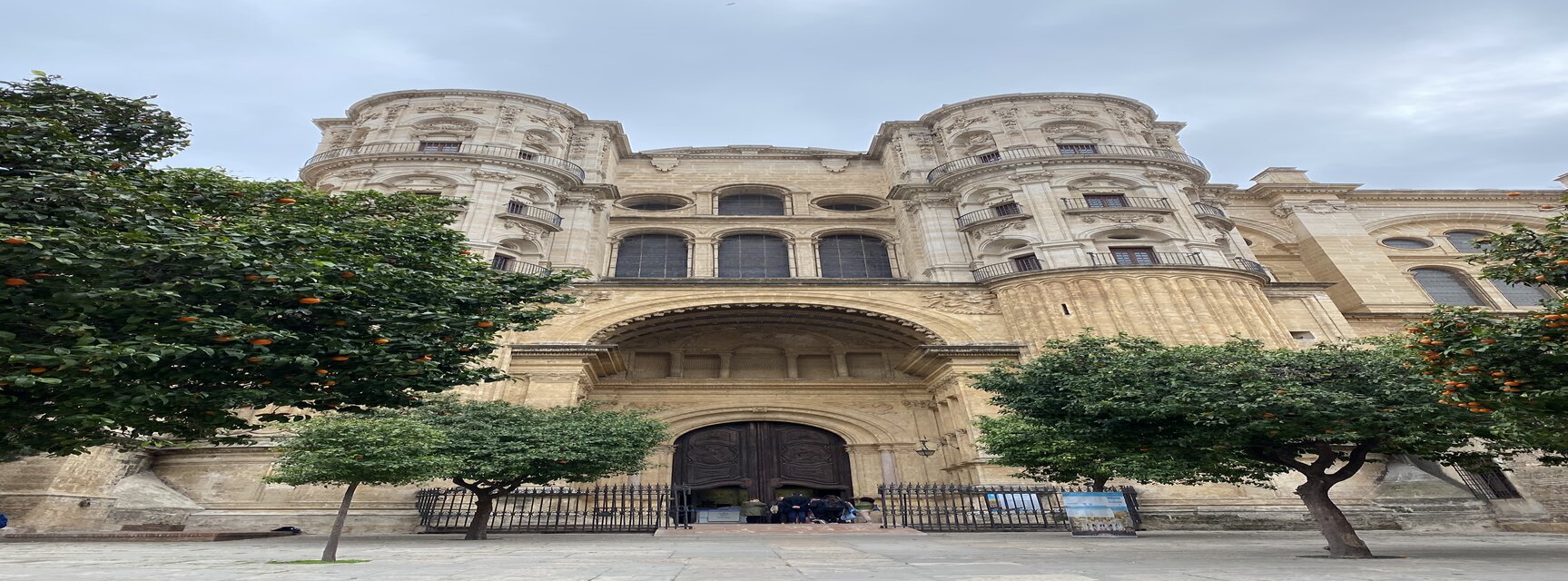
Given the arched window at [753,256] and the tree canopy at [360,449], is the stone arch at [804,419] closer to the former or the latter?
the arched window at [753,256]

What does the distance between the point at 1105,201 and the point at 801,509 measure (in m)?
14.7

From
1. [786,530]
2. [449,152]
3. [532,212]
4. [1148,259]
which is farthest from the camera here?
[449,152]

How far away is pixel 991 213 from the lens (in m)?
22.8

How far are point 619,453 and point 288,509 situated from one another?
8866 mm

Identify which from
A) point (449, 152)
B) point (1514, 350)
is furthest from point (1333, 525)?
point (449, 152)

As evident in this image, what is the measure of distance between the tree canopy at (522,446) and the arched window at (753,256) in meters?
10.8

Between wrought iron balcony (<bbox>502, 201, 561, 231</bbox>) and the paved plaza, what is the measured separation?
12.7 metres

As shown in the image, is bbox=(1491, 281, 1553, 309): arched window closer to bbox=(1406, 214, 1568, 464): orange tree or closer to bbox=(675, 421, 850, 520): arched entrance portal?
bbox=(1406, 214, 1568, 464): orange tree

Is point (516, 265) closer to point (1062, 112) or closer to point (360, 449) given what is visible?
point (360, 449)

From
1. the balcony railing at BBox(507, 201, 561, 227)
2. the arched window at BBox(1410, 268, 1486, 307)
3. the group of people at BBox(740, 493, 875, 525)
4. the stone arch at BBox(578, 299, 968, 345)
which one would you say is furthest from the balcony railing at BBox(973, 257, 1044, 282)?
A: the arched window at BBox(1410, 268, 1486, 307)

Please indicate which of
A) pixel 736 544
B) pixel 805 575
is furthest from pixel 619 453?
pixel 805 575

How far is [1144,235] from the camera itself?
70.8ft

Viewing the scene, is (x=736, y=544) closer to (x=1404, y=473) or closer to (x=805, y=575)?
(x=805, y=575)

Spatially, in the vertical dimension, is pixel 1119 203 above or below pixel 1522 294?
above
